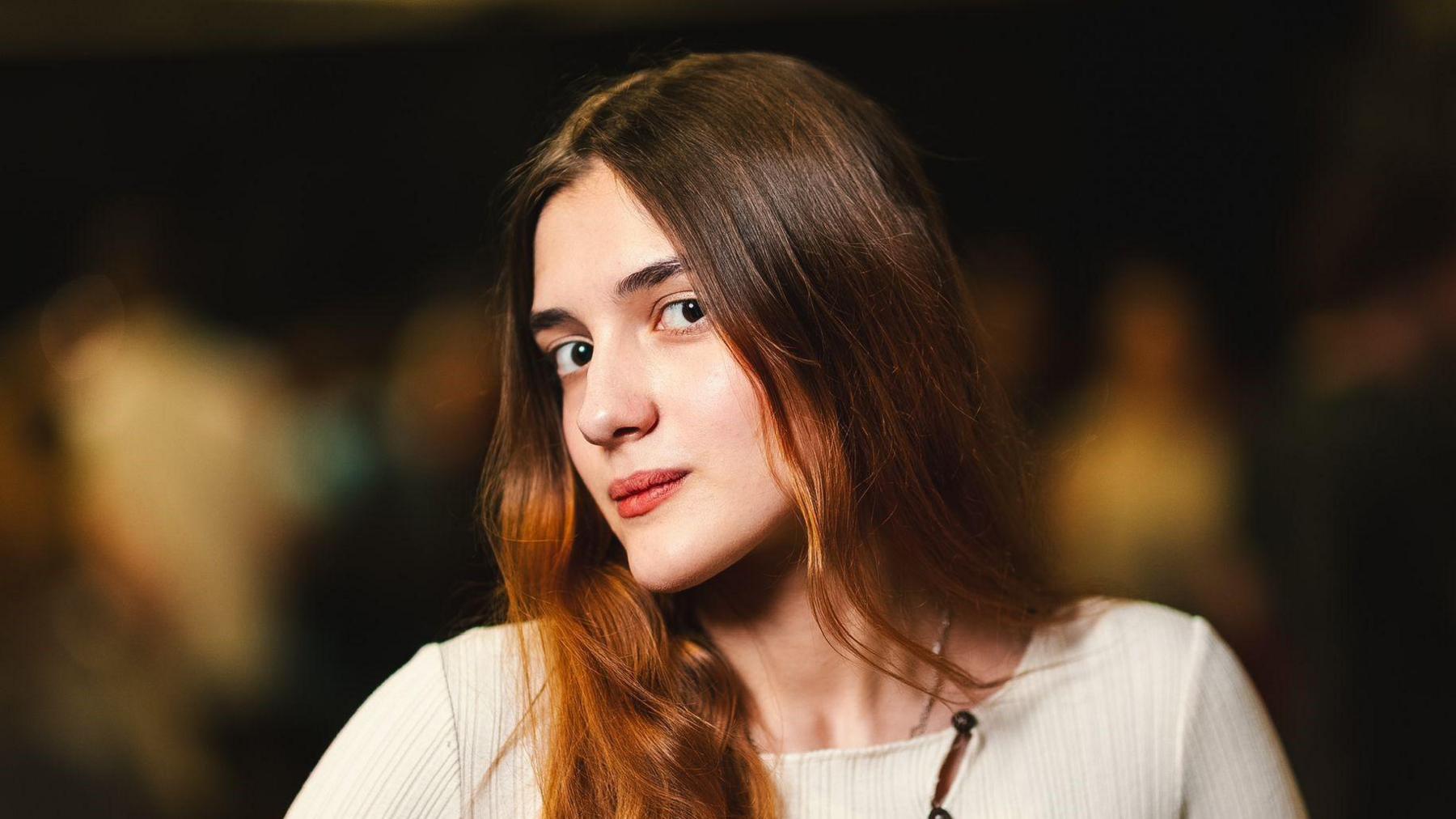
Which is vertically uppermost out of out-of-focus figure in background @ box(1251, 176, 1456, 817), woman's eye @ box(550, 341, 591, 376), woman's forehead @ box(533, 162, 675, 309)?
woman's forehead @ box(533, 162, 675, 309)

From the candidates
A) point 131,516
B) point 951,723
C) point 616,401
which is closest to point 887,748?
point 951,723

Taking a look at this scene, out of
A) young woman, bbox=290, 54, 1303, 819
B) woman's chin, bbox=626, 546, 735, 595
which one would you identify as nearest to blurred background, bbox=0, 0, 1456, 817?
young woman, bbox=290, 54, 1303, 819

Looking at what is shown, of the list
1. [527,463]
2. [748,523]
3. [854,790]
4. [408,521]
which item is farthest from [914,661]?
[408,521]

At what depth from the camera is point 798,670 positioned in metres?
1.18

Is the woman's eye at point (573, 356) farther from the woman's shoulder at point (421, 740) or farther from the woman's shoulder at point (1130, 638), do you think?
the woman's shoulder at point (1130, 638)

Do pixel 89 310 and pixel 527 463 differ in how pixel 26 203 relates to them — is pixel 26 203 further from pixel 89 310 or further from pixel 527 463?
pixel 527 463

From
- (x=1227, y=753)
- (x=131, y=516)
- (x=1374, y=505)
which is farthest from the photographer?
(x=1374, y=505)

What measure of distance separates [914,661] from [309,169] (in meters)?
1.84

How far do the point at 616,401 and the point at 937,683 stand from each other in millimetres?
520

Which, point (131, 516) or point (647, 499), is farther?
point (131, 516)

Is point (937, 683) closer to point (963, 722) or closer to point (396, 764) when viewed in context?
point (963, 722)

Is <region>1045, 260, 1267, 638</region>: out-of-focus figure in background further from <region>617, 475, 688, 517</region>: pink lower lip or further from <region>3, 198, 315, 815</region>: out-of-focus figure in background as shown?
<region>3, 198, 315, 815</region>: out-of-focus figure in background

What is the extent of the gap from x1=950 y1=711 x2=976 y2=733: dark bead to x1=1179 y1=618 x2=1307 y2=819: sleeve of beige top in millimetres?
268

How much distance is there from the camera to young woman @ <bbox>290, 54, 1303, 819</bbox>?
40.6 inches
